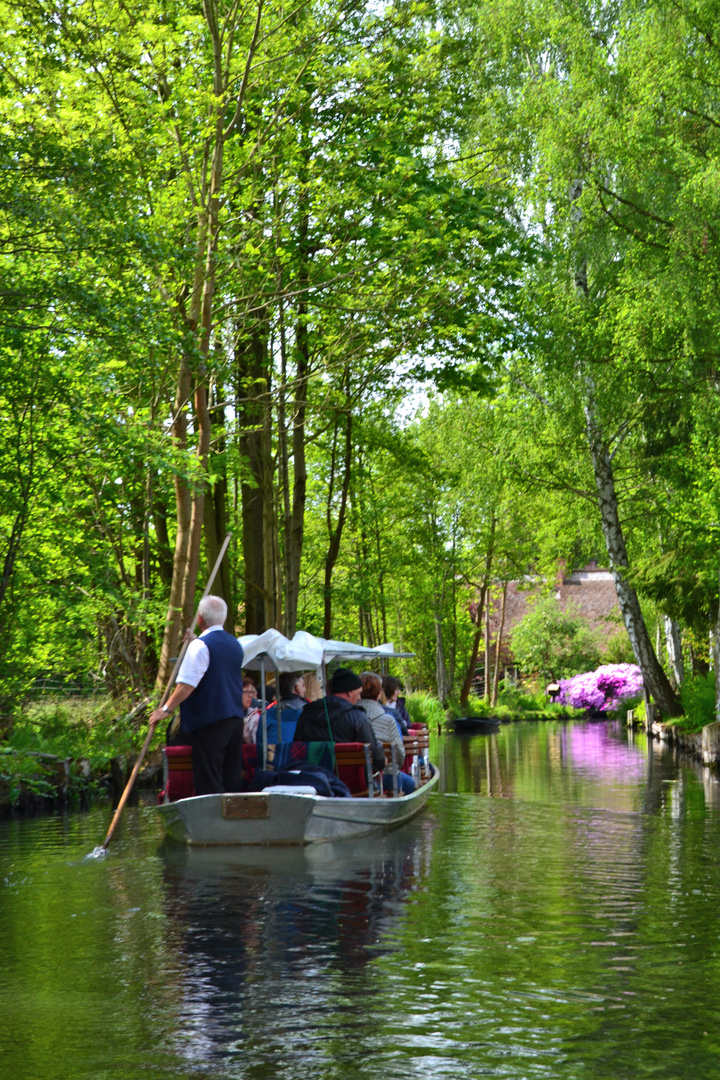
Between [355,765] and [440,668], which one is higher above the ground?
[440,668]

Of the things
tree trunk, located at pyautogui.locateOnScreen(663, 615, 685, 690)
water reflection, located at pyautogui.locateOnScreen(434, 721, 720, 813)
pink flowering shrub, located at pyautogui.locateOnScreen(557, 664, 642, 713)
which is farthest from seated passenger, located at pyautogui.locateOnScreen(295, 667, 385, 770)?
pink flowering shrub, located at pyautogui.locateOnScreen(557, 664, 642, 713)

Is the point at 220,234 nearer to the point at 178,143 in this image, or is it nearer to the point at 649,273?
the point at 178,143

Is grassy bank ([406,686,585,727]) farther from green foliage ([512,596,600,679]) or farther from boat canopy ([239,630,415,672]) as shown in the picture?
boat canopy ([239,630,415,672])

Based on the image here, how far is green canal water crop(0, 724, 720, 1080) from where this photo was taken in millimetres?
5781

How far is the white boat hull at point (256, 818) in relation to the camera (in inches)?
476

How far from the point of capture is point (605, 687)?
5600 centimetres

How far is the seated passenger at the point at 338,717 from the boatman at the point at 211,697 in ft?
4.28

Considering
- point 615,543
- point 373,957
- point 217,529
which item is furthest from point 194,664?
point 615,543

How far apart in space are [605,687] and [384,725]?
4265cm

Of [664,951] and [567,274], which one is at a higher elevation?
[567,274]

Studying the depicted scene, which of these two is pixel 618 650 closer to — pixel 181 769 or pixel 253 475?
pixel 253 475

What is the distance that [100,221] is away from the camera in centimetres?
1305

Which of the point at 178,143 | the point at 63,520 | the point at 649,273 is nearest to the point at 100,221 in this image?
the point at 178,143

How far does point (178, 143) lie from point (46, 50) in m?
2.10
